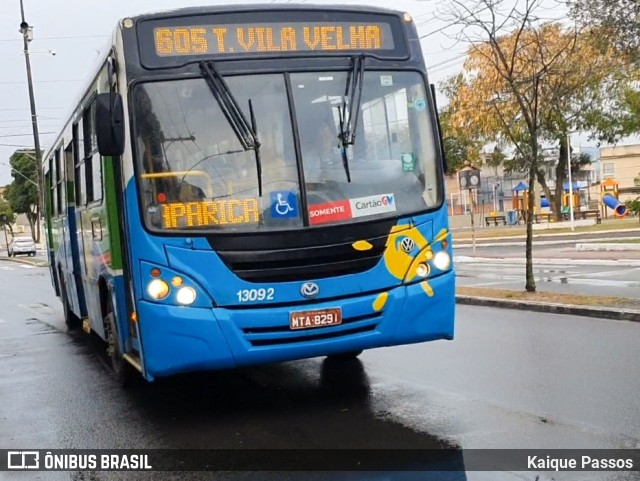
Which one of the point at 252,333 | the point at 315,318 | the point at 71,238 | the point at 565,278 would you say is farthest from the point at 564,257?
the point at 252,333

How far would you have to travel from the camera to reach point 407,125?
7133 mm

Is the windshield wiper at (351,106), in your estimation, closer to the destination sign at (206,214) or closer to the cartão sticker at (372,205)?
the cartão sticker at (372,205)

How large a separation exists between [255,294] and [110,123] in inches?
69.8

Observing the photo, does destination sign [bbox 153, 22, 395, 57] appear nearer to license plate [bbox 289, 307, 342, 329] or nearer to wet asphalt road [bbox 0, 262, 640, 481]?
license plate [bbox 289, 307, 342, 329]

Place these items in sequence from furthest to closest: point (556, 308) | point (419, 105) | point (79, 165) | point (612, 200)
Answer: point (612, 200) → point (556, 308) → point (79, 165) → point (419, 105)

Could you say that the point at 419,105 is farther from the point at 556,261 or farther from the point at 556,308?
the point at 556,261

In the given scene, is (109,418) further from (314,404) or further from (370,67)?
(370,67)

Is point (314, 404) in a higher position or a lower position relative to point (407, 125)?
lower

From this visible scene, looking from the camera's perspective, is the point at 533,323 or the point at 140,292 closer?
the point at 140,292

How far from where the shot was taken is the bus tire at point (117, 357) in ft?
27.2

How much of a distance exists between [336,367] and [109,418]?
263cm

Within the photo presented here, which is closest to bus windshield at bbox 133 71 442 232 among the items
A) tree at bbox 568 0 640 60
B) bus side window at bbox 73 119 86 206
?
bus side window at bbox 73 119 86 206

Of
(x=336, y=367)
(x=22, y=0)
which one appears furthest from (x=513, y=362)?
(x=22, y=0)

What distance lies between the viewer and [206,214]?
255 inches
